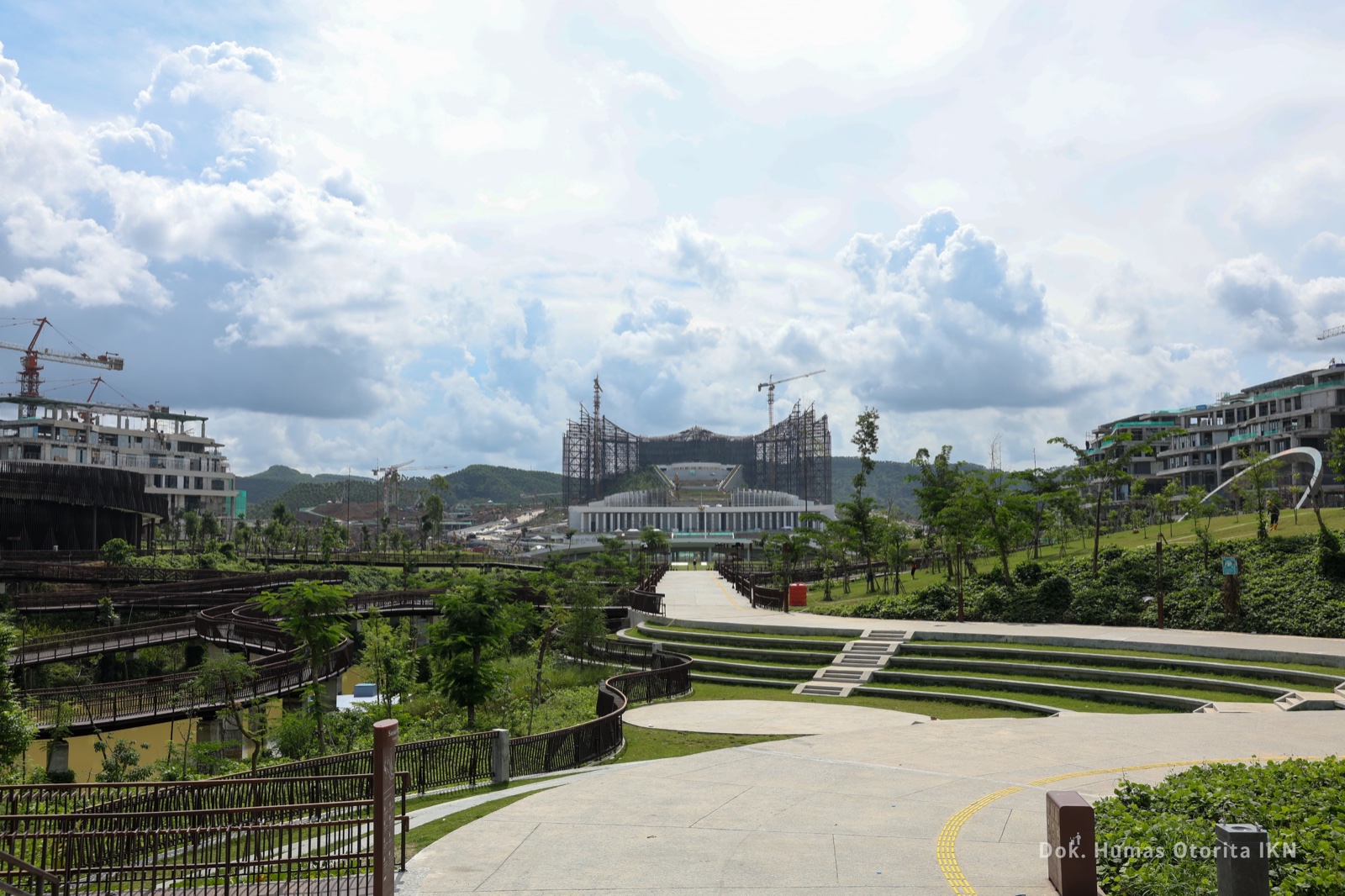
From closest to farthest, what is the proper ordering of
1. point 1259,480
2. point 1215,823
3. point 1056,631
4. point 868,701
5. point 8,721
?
point 1215,823
point 8,721
point 868,701
point 1056,631
point 1259,480

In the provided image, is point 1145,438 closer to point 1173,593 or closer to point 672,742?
point 1173,593

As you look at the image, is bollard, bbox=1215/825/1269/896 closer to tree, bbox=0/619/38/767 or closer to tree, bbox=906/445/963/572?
tree, bbox=0/619/38/767

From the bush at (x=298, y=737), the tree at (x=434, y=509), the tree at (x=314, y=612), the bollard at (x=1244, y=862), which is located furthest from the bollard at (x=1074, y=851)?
the tree at (x=434, y=509)

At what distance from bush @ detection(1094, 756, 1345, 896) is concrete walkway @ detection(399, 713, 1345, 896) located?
100cm

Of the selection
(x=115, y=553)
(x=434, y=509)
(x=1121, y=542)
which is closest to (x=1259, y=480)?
(x=1121, y=542)

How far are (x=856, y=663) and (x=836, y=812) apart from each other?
16787mm

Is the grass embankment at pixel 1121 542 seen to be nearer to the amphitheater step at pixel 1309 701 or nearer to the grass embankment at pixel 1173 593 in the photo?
the grass embankment at pixel 1173 593

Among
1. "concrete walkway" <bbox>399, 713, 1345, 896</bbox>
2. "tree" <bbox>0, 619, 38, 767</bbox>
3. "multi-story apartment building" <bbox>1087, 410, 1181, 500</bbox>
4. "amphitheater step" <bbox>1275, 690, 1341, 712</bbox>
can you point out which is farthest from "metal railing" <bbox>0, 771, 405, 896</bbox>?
"multi-story apartment building" <bbox>1087, 410, 1181, 500</bbox>

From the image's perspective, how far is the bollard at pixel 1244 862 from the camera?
23.1ft

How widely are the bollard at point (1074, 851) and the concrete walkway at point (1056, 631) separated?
737 inches

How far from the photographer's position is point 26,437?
98.5 metres

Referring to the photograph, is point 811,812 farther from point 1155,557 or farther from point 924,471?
point 924,471

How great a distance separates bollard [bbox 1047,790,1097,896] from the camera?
28.7 feet

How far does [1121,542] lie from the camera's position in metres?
45.9
